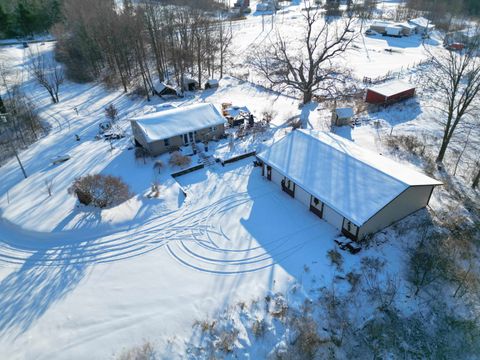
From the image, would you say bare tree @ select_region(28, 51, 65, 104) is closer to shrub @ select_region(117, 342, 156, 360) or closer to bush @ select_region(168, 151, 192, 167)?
bush @ select_region(168, 151, 192, 167)

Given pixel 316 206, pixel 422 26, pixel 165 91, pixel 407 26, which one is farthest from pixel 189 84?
pixel 422 26

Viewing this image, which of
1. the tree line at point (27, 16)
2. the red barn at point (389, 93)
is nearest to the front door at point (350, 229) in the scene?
the red barn at point (389, 93)

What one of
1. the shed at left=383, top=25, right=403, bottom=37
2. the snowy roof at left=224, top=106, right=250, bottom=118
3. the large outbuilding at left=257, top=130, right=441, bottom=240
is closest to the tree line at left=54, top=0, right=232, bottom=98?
the snowy roof at left=224, top=106, right=250, bottom=118

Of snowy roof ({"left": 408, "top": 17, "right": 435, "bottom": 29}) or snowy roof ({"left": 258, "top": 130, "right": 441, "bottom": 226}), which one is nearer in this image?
snowy roof ({"left": 258, "top": 130, "right": 441, "bottom": 226})

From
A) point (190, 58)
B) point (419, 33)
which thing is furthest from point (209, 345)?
point (419, 33)

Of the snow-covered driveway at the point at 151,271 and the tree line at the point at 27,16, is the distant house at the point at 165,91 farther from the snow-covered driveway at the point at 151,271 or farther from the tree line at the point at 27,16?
the tree line at the point at 27,16

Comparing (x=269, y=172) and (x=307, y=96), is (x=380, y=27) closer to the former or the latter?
(x=307, y=96)
